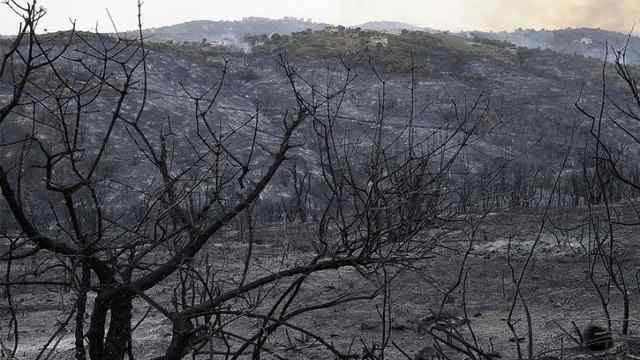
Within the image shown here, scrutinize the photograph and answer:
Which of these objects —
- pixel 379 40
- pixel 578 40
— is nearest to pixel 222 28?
pixel 578 40

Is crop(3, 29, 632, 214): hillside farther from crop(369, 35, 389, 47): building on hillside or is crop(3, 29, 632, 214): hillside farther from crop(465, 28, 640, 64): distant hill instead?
crop(465, 28, 640, 64): distant hill

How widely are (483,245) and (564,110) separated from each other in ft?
58.4

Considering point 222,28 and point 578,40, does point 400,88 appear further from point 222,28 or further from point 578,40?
point 222,28

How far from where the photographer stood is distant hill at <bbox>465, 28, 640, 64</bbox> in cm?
6256

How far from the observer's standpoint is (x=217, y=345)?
4570 millimetres

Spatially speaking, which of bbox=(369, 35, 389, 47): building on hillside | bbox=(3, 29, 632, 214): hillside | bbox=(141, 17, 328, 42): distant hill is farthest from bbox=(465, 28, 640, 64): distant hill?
bbox=(3, 29, 632, 214): hillside

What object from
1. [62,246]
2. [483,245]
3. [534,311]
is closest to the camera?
[62,246]

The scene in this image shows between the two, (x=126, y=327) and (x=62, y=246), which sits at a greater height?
(x=62, y=246)

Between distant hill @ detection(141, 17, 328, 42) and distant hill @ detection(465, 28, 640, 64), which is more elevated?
distant hill @ detection(141, 17, 328, 42)

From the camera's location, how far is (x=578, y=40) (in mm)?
68562

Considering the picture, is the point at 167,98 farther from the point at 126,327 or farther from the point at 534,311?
the point at 126,327

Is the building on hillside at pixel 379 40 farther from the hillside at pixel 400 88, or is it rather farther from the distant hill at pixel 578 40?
the distant hill at pixel 578 40

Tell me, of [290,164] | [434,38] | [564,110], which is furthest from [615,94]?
[290,164]

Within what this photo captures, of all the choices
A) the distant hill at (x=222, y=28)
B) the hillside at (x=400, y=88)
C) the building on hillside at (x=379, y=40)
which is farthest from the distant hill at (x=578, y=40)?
the hillside at (x=400, y=88)
